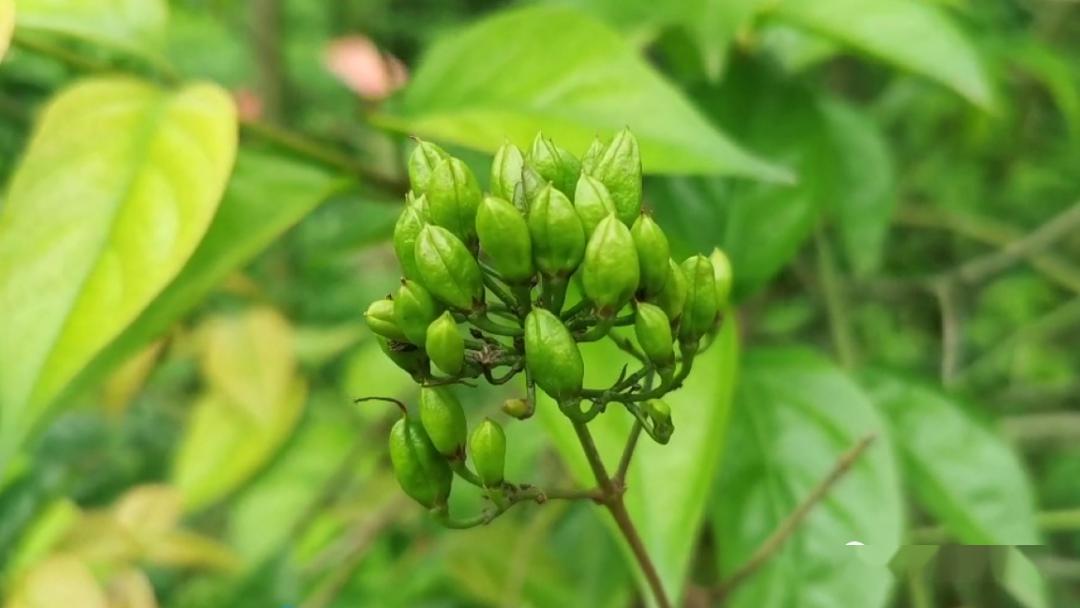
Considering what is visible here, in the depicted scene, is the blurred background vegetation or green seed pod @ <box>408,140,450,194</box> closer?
green seed pod @ <box>408,140,450,194</box>

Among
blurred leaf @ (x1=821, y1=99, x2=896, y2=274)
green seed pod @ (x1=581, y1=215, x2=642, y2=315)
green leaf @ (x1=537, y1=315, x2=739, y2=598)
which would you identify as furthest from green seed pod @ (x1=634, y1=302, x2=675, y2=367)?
blurred leaf @ (x1=821, y1=99, x2=896, y2=274)

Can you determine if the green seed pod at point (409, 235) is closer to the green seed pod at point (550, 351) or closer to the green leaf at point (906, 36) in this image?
the green seed pod at point (550, 351)

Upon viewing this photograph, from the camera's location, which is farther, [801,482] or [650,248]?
[801,482]

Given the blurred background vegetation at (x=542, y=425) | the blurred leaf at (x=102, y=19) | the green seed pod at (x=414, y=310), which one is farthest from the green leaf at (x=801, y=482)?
the blurred leaf at (x=102, y=19)

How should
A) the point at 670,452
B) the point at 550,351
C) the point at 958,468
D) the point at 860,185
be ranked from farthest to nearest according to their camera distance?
1. the point at 860,185
2. the point at 958,468
3. the point at 670,452
4. the point at 550,351

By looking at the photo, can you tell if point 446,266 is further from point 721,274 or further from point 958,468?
point 958,468

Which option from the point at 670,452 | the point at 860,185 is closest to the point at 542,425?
the point at 670,452

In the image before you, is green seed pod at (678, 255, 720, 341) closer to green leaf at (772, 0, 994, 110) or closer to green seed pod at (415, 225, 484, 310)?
green seed pod at (415, 225, 484, 310)

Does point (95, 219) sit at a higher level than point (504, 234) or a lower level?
lower
